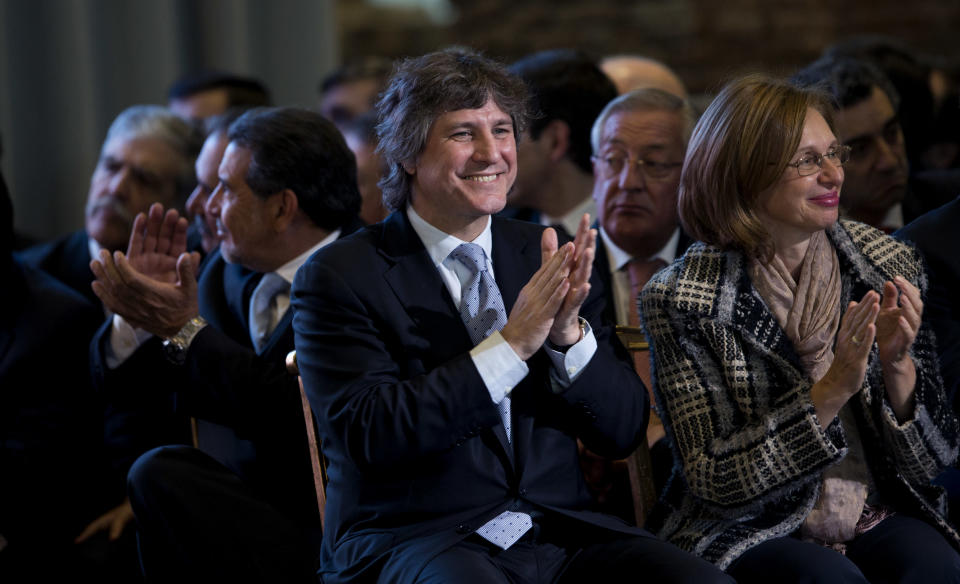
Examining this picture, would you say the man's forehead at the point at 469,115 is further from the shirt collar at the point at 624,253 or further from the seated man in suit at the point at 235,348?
the shirt collar at the point at 624,253

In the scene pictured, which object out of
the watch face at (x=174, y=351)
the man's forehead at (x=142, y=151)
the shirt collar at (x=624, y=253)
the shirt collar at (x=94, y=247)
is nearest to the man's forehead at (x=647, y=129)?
the shirt collar at (x=624, y=253)

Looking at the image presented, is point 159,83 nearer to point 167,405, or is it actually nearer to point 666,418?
point 167,405

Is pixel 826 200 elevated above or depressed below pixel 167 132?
above

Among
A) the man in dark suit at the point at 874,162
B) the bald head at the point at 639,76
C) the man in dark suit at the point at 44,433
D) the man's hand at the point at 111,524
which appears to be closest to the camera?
the man in dark suit at the point at 44,433

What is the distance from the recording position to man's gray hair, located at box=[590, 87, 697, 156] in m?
2.88

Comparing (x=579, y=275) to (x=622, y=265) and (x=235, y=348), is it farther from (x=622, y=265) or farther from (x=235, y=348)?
(x=622, y=265)

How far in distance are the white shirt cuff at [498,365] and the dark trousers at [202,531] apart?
0.75 metres

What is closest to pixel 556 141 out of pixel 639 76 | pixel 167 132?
pixel 639 76

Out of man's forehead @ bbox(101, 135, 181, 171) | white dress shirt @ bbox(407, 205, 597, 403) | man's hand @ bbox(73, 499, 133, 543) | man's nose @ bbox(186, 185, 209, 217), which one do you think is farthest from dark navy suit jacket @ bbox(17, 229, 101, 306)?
white dress shirt @ bbox(407, 205, 597, 403)

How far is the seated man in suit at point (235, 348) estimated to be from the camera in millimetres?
2422

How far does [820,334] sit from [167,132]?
2318 millimetres

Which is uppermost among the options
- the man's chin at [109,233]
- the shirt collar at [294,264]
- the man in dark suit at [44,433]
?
the shirt collar at [294,264]

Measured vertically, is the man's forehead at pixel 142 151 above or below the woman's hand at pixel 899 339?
below

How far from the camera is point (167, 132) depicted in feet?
12.1
